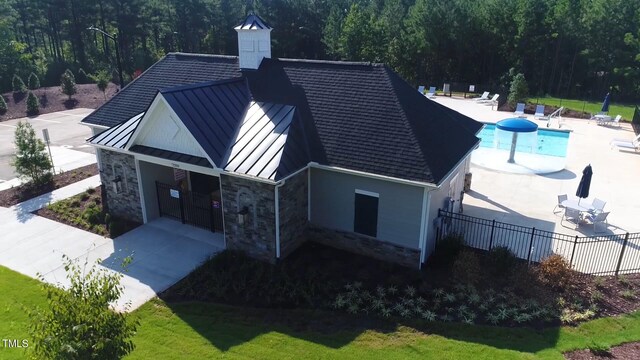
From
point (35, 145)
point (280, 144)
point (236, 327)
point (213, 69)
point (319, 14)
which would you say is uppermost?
point (319, 14)

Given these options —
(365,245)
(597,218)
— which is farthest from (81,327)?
(597,218)

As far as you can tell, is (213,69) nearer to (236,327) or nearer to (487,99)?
(236,327)

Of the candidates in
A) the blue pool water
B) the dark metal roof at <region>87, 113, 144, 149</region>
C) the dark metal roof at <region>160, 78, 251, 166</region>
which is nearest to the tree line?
the blue pool water

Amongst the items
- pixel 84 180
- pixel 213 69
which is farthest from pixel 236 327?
pixel 84 180

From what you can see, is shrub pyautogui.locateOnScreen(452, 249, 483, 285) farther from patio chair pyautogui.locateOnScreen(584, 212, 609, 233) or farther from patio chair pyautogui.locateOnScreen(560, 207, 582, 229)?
patio chair pyautogui.locateOnScreen(584, 212, 609, 233)

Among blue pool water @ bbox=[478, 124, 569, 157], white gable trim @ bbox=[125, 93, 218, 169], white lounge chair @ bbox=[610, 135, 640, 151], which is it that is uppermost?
white gable trim @ bbox=[125, 93, 218, 169]
